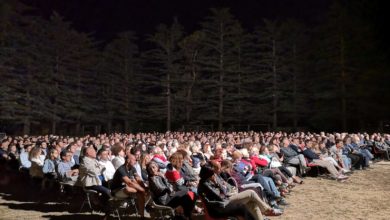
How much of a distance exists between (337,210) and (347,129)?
81.8 feet

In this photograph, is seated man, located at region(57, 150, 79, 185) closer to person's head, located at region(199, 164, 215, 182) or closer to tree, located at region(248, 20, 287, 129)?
person's head, located at region(199, 164, 215, 182)

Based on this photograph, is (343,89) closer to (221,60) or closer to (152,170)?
(221,60)

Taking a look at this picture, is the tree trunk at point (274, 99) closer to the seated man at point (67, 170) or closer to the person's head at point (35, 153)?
the person's head at point (35, 153)

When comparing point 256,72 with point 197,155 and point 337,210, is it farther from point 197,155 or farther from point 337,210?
point 337,210

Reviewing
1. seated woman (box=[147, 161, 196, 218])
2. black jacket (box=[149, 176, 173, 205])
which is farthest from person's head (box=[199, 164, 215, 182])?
black jacket (box=[149, 176, 173, 205])

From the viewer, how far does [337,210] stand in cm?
842

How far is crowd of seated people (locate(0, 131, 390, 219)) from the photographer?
254 inches

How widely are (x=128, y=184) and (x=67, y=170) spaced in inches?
113

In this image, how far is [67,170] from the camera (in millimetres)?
9570

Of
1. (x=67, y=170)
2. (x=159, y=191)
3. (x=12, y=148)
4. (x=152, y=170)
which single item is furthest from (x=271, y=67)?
(x=159, y=191)

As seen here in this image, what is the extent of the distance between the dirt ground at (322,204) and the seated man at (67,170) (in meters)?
0.56

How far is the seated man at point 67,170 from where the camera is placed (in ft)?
30.1

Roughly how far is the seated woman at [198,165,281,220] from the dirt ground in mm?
1713

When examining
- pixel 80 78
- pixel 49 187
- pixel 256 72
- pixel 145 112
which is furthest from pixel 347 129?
pixel 49 187
